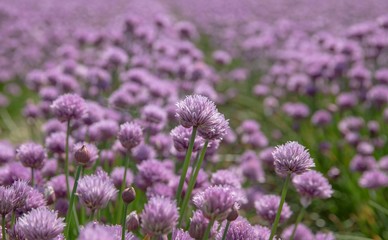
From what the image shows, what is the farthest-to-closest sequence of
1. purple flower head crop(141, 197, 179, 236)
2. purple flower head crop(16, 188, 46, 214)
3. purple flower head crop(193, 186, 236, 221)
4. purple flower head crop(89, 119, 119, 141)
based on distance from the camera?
purple flower head crop(89, 119, 119, 141) < purple flower head crop(16, 188, 46, 214) < purple flower head crop(193, 186, 236, 221) < purple flower head crop(141, 197, 179, 236)

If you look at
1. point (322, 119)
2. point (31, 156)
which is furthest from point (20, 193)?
point (322, 119)

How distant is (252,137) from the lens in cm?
373

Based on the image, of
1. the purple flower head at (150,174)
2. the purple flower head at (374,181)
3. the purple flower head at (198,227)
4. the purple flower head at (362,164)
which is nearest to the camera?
the purple flower head at (198,227)

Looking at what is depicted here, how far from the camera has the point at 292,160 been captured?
4.50 feet

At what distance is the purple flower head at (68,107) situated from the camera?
1.82m

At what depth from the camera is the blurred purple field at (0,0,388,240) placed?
4.50ft

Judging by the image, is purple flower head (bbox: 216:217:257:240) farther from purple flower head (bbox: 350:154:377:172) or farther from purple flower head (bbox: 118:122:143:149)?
purple flower head (bbox: 350:154:377:172)

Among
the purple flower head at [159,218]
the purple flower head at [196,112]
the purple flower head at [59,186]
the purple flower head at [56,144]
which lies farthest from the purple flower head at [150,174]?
the purple flower head at [159,218]

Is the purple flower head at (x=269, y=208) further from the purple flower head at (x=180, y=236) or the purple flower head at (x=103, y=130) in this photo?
the purple flower head at (x=103, y=130)

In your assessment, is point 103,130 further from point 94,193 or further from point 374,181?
point 374,181

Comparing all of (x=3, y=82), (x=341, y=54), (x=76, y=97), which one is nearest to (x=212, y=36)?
(x=3, y=82)

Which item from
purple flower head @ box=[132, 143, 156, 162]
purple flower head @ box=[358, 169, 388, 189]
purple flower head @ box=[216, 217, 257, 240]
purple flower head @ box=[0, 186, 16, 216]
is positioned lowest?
purple flower head @ box=[0, 186, 16, 216]

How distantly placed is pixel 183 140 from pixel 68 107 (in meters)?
0.50

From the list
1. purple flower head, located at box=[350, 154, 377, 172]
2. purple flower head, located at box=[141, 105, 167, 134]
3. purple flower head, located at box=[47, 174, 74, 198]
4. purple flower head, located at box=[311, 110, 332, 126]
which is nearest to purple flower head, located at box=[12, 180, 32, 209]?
purple flower head, located at box=[47, 174, 74, 198]
